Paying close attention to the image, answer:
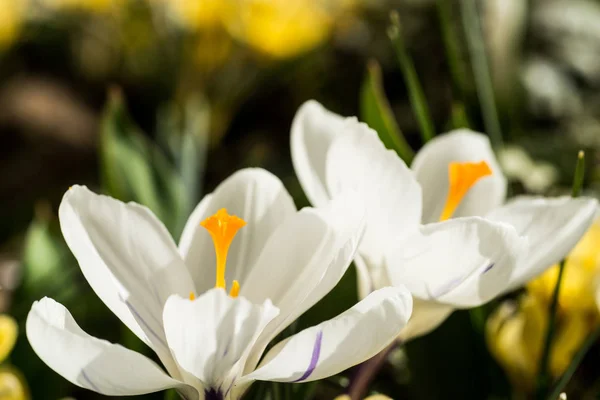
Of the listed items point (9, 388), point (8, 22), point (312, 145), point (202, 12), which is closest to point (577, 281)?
point (312, 145)

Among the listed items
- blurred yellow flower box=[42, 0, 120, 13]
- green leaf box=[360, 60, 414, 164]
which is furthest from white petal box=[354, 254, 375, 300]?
blurred yellow flower box=[42, 0, 120, 13]

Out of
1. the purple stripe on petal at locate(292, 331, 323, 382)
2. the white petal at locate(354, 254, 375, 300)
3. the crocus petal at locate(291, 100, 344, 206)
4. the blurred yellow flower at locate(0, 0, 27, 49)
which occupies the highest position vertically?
the blurred yellow flower at locate(0, 0, 27, 49)

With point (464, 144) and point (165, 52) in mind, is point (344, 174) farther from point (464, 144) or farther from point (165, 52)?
point (165, 52)

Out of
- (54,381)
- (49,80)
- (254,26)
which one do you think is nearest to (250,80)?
(254,26)

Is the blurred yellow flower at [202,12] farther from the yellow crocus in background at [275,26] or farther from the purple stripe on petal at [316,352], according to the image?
the purple stripe on petal at [316,352]

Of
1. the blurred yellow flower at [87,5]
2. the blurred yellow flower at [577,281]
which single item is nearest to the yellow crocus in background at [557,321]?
the blurred yellow flower at [577,281]

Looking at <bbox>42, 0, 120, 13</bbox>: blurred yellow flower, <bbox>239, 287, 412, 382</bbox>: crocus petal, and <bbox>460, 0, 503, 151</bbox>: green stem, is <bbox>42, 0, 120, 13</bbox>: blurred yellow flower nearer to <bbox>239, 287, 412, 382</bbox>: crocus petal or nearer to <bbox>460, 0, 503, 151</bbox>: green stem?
<bbox>460, 0, 503, 151</bbox>: green stem
